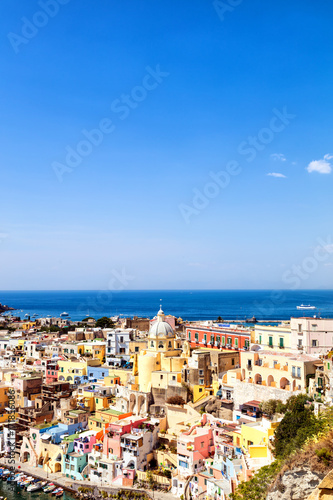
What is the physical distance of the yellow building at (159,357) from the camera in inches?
1276

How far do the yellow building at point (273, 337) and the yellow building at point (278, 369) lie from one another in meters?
3.03

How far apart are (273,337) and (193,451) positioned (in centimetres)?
1150

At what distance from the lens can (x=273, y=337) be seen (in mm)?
33062

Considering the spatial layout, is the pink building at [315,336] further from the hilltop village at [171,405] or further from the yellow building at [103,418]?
the yellow building at [103,418]

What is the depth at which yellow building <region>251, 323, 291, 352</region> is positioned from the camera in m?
32.2

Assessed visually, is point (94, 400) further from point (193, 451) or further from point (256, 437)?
point (256, 437)

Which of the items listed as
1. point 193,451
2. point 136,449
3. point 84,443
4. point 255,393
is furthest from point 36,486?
point 255,393

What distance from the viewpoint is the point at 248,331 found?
35.2 meters

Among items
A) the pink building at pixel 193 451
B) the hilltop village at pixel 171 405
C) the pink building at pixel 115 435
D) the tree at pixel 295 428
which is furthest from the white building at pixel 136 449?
the tree at pixel 295 428

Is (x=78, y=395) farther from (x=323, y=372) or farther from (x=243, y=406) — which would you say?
(x=323, y=372)

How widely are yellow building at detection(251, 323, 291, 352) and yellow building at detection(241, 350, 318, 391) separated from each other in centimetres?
303

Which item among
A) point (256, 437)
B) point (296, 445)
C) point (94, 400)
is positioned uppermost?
point (296, 445)

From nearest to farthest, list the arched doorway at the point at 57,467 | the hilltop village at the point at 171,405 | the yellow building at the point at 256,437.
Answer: the yellow building at the point at 256,437, the hilltop village at the point at 171,405, the arched doorway at the point at 57,467

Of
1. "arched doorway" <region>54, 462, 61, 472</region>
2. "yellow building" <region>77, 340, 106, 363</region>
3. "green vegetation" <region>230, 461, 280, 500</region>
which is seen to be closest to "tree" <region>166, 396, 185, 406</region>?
"arched doorway" <region>54, 462, 61, 472</region>
